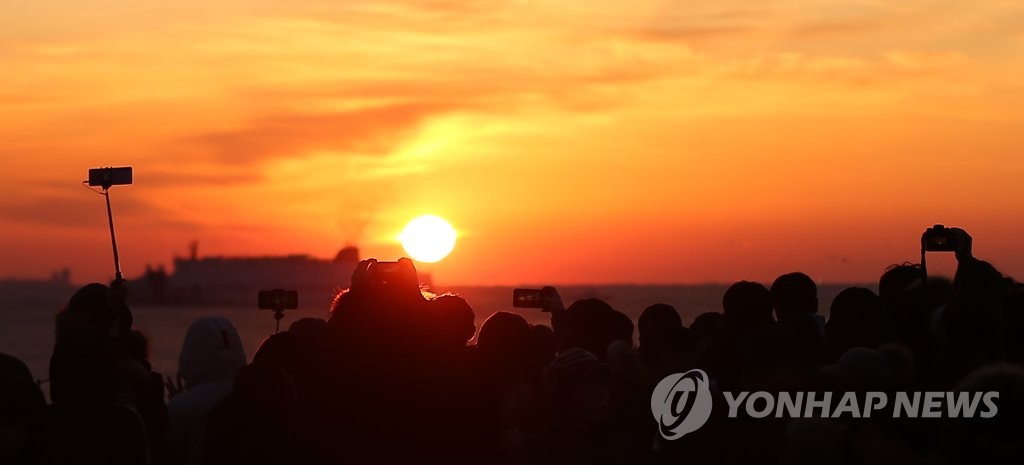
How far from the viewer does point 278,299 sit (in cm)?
966

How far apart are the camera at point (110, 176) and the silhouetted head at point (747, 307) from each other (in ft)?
12.8

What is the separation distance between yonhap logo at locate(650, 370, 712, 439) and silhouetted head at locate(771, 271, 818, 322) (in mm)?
878

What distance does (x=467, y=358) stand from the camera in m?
6.18

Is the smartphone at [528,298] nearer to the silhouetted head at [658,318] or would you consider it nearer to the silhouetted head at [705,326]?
the silhouetted head at [658,318]

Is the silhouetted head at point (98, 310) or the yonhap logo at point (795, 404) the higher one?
the silhouetted head at point (98, 310)

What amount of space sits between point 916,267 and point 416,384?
3.51 m

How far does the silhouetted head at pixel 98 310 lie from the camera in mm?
7484

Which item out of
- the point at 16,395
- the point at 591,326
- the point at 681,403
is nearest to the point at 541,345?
the point at 591,326

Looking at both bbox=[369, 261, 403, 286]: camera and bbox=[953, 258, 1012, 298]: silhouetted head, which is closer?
bbox=[369, 261, 403, 286]: camera

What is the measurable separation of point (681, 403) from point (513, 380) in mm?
842

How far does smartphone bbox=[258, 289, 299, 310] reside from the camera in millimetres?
9508

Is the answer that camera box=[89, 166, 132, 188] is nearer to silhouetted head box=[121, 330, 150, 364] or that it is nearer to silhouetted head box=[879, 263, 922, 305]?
silhouetted head box=[121, 330, 150, 364]

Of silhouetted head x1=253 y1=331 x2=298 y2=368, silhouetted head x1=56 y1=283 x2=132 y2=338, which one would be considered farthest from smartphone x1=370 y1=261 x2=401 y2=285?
silhouetted head x1=56 y1=283 x2=132 y2=338

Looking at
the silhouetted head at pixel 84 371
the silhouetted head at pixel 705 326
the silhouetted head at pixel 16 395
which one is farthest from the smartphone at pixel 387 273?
the silhouetted head at pixel 705 326
